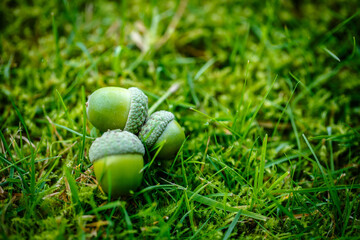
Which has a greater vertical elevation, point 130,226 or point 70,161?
point 70,161

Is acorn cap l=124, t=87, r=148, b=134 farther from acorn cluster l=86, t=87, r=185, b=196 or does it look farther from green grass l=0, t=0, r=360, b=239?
green grass l=0, t=0, r=360, b=239

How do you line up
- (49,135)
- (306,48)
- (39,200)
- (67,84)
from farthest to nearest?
(306,48) < (67,84) < (49,135) < (39,200)

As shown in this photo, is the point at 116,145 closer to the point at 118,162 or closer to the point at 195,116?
the point at 118,162

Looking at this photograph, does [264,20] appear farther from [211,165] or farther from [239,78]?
[211,165]

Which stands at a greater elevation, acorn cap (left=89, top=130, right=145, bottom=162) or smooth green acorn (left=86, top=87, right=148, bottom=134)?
smooth green acorn (left=86, top=87, right=148, bottom=134)

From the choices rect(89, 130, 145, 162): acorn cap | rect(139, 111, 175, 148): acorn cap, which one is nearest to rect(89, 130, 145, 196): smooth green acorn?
rect(89, 130, 145, 162): acorn cap

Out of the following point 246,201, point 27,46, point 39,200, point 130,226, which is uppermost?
point 27,46

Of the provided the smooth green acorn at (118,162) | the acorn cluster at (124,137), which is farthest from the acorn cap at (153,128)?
the smooth green acorn at (118,162)

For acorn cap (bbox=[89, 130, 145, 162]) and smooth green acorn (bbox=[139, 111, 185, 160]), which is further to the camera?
smooth green acorn (bbox=[139, 111, 185, 160])

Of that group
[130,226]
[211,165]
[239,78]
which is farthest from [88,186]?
[239,78]
